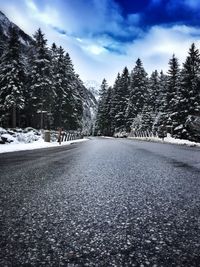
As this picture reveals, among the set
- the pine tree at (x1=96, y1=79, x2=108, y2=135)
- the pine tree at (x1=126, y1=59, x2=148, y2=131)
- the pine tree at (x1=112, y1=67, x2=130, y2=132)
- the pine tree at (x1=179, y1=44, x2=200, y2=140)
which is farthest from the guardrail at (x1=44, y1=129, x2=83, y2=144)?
the pine tree at (x1=96, y1=79, x2=108, y2=135)

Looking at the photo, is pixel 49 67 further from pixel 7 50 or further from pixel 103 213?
pixel 103 213

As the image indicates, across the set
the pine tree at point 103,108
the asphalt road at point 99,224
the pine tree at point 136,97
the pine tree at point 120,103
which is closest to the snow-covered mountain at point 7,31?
the pine tree at point 103,108

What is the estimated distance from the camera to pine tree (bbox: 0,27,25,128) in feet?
125

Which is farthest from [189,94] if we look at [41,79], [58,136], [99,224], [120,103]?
[120,103]

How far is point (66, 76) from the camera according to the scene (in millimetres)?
50531

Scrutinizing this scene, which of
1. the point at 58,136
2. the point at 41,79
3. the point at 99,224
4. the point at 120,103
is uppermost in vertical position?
the point at 41,79

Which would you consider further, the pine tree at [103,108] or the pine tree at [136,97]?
the pine tree at [103,108]

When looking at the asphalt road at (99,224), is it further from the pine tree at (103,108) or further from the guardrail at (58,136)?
the pine tree at (103,108)

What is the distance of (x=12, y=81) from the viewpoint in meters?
38.2

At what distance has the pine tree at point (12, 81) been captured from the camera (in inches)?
1495

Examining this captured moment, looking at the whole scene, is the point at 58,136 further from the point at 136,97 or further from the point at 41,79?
the point at 136,97

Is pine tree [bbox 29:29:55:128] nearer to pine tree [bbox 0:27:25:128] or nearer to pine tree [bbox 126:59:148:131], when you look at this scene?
pine tree [bbox 0:27:25:128]

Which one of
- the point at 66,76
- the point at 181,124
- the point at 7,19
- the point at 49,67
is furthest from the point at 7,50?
the point at 7,19

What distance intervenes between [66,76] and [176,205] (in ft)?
162
